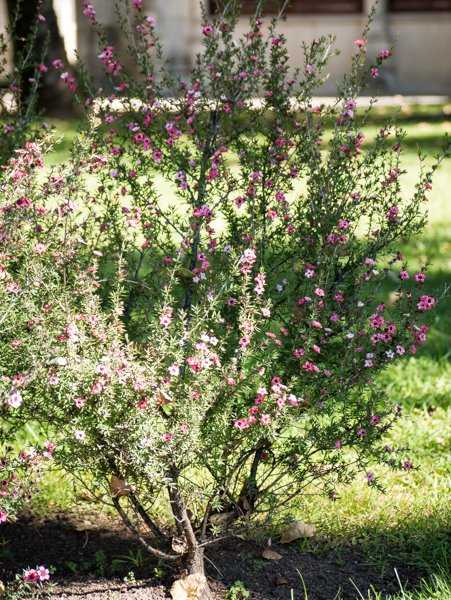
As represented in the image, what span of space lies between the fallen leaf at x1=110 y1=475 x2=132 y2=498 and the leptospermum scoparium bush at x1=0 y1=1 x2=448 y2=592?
0.04 feet

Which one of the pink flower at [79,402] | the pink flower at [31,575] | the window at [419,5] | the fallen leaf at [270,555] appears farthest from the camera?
the window at [419,5]

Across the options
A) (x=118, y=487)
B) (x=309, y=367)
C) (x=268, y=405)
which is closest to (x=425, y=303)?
(x=309, y=367)

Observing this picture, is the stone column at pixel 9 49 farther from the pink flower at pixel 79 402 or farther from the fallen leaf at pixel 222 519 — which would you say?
the fallen leaf at pixel 222 519

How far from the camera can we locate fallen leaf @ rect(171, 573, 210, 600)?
310 centimetres

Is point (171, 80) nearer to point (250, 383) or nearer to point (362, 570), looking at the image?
point (250, 383)

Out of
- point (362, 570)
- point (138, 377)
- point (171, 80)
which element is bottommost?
point (362, 570)

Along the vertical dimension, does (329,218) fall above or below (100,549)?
above

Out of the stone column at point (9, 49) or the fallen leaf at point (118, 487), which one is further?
the stone column at point (9, 49)

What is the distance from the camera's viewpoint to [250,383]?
289 cm

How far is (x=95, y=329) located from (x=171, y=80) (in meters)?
1.11

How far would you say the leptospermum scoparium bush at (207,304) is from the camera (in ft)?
8.98

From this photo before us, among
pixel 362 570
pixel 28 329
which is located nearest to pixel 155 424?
pixel 28 329

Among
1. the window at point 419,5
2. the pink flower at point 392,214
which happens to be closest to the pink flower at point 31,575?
the pink flower at point 392,214

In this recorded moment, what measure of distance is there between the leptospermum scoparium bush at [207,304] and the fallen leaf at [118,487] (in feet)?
0.04
